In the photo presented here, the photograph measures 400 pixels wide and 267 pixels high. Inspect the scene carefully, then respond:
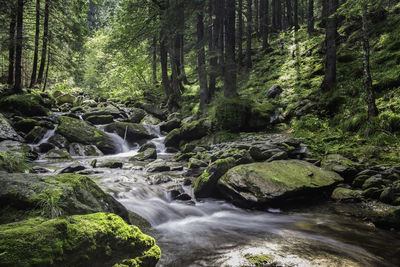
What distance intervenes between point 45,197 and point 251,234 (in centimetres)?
376

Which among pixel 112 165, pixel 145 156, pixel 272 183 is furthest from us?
pixel 145 156

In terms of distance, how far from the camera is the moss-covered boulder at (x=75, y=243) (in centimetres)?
199

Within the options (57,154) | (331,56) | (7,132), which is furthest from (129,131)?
(331,56)

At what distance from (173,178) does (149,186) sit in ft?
3.61

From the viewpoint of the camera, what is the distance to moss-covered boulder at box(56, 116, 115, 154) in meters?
13.9

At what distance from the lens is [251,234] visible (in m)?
4.91

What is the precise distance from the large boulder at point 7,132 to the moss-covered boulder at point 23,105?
2412mm

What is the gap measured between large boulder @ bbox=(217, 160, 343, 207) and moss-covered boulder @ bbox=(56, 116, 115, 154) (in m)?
9.80

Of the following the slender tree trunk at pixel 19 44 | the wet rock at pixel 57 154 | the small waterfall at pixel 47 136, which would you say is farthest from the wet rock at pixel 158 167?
the slender tree trunk at pixel 19 44

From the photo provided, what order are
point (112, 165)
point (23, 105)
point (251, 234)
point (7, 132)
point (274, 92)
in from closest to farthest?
point (251, 234)
point (112, 165)
point (7, 132)
point (23, 105)
point (274, 92)

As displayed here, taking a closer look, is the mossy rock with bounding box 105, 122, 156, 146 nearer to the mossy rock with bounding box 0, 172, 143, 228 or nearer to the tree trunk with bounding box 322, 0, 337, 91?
the tree trunk with bounding box 322, 0, 337, 91

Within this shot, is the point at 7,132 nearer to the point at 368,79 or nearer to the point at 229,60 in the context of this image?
the point at 229,60

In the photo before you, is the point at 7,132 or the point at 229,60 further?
the point at 229,60

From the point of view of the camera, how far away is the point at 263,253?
394 centimetres
